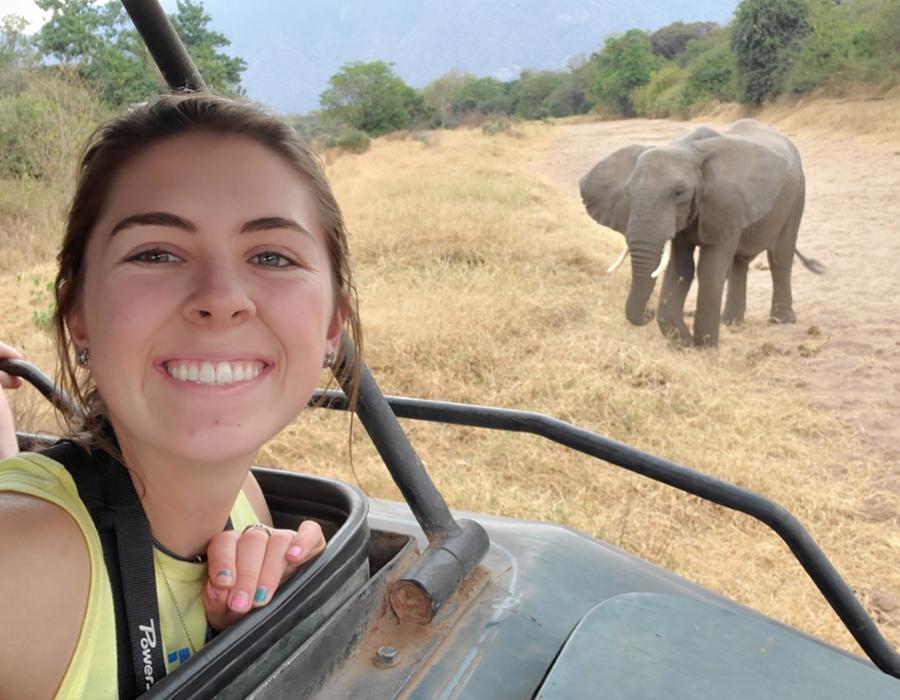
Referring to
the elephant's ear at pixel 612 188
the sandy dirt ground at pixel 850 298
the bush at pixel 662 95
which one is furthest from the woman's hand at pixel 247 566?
the bush at pixel 662 95

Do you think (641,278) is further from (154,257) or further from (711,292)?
(154,257)

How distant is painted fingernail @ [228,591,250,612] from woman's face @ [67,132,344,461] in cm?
18

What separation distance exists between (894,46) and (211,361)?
24909 mm

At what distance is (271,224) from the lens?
1047mm

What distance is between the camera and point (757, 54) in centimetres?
2697

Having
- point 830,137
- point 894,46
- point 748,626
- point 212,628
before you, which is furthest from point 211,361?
point 894,46

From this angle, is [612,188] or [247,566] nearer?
[247,566]

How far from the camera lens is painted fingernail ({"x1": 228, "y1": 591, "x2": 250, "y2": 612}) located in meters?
Answer: 1.04

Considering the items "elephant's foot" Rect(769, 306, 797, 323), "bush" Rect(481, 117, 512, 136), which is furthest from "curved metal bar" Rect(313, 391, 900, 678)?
"bush" Rect(481, 117, 512, 136)

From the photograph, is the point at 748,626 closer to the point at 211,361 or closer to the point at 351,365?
the point at 351,365

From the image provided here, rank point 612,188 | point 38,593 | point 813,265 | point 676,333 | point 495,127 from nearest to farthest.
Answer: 1. point 38,593
2. point 676,333
3. point 612,188
4. point 813,265
5. point 495,127

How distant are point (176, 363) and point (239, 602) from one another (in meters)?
0.29

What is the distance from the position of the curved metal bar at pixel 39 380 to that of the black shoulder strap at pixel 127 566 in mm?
651

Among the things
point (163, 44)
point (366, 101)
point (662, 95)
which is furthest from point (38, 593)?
point (662, 95)
